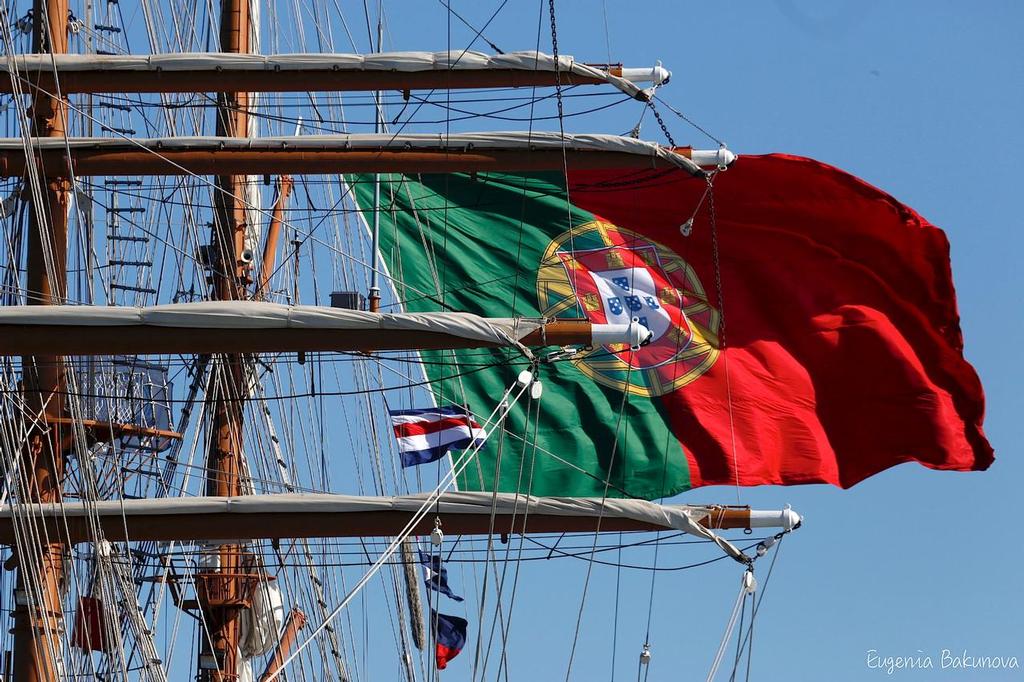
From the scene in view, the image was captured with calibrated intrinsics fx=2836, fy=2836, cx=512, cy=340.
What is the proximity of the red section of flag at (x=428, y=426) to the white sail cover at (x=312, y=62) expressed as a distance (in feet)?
18.0

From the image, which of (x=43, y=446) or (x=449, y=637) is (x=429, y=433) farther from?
(x=43, y=446)

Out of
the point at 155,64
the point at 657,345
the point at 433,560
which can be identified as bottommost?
the point at 433,560

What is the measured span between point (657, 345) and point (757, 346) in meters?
1.70

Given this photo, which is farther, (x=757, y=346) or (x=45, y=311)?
(x=757, y=346)

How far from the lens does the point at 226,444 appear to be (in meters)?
42.5

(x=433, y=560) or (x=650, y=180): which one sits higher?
(x=650, y=180)

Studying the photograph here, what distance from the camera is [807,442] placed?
39188 mm

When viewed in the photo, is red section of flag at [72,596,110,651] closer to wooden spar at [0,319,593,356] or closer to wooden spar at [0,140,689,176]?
wooden spar at [0,319,593,356]

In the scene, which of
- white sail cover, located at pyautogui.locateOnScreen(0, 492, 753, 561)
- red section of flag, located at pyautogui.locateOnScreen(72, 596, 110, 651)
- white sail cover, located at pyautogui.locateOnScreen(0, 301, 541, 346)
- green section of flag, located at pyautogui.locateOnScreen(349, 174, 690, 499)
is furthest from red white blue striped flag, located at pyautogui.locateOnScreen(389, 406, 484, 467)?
white sail cover, located at pyautogui.locateOnScreen(0, 301, 541, 346)

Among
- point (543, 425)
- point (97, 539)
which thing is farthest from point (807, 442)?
point (97, 539)

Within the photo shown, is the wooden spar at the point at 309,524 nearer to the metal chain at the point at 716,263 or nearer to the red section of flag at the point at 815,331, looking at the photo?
the red section of flag at the point at 815,331

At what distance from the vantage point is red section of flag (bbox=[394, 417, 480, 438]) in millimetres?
41281

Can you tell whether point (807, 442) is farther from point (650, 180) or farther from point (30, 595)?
point (30, 595)

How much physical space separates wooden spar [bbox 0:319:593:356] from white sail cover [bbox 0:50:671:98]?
4649 millimetres
